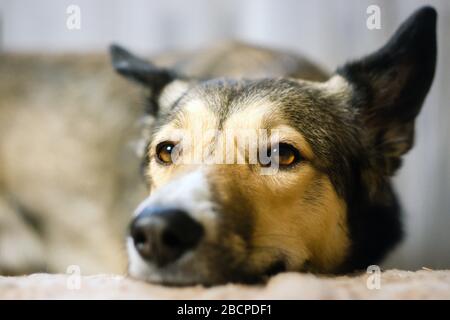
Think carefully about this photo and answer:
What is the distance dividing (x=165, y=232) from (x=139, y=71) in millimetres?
1303

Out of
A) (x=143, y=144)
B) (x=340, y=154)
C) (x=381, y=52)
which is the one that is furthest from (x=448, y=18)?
(x=143, y=144)

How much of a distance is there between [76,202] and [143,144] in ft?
2.79

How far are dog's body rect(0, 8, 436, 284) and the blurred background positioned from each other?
34cm

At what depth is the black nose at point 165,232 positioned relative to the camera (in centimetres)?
126

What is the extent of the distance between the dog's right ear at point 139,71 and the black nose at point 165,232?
1.21 metres

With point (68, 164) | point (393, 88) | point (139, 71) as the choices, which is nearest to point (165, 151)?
point (139, 71)

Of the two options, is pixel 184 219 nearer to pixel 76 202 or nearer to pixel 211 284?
pixel 211 284

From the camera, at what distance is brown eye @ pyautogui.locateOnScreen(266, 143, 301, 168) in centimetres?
171

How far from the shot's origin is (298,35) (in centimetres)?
363

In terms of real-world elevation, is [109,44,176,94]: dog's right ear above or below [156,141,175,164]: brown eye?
above

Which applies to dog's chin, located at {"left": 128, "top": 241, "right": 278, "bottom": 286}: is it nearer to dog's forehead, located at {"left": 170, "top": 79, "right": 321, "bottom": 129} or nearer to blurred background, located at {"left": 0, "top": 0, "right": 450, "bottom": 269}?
dog's forehead, located at {"left": 170, "top": 79, "right": 321, "bottom": 129}

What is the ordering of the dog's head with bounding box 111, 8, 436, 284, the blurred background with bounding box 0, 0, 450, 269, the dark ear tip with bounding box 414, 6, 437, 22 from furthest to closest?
the blurred background with bounding box 0, 0, 450, 269
the dark ear tip with bounding box 414, 6, 437, 22
the dog's head with bounding box 111, 8, 436, 284

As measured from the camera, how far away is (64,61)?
10.8 feet

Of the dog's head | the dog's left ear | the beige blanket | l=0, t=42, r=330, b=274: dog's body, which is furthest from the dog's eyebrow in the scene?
l=0, t=42, r=330, b=274: dog's body
